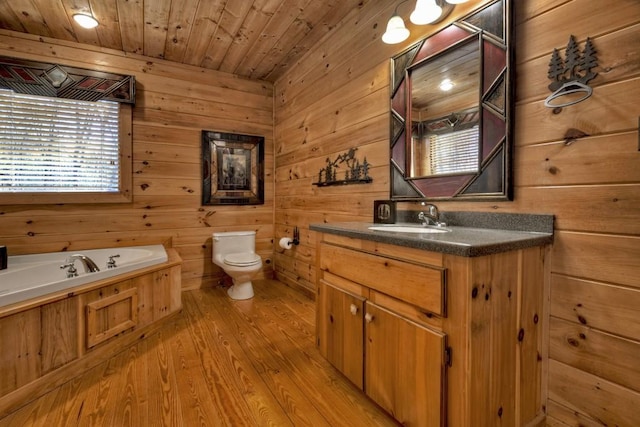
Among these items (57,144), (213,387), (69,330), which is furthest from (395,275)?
(57,144)

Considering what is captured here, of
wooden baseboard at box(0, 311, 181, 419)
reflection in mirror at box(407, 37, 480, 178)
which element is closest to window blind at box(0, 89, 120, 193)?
wooden baseboard at box(0, 311, 181, 419)

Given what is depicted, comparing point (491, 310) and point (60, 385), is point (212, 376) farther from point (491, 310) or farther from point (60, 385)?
point (491, 310)

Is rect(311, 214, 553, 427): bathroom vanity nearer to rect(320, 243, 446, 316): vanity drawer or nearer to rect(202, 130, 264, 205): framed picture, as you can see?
rect(320, 243, 446, 316): vanity drawer

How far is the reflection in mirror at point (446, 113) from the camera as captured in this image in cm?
157

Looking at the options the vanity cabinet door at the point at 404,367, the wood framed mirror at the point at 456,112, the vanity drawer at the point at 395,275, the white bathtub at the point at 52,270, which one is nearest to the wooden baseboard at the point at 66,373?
the white bathtub at the point at 52,270

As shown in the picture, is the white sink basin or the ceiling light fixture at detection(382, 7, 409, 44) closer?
the white sink basin

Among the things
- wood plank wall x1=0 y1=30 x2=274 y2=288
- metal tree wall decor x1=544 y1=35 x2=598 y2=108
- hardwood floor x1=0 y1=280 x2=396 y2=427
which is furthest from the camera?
wood plank wall x1=0 y1=30 x2=274 y2=288

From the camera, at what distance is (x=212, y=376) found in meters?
1.71

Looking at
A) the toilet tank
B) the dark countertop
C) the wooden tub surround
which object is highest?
the dark countertop

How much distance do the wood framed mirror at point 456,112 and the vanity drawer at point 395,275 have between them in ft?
2.06

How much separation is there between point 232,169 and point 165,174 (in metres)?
0.72

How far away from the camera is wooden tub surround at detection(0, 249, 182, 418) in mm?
1473

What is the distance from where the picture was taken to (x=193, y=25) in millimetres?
2615

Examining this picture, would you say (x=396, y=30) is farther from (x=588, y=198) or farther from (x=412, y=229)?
(x=588, y=198)
